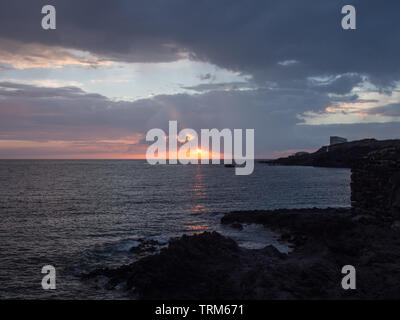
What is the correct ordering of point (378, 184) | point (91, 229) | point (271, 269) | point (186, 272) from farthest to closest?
point (91, 229) → point (378, 184) → point (186, 272) → point (271, 269)

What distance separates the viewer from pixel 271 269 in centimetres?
1770

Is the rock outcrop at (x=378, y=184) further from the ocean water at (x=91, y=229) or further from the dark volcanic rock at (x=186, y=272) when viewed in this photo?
the ocean water at (x=91, y=229)

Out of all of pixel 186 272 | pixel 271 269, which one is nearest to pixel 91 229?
pixel 186 272

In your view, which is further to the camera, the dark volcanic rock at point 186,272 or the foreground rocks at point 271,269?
the dark volcanic rock at point 186,272

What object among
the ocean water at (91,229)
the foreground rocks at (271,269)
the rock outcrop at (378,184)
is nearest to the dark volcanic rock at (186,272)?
the foreground rocks at (271,269)

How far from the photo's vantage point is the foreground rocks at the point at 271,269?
1525cm

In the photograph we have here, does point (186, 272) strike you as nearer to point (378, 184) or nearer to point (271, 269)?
point (271, 269)

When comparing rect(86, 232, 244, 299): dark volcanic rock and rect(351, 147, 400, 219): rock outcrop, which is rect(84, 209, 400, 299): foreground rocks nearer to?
rect(86, 232, 244, 299): dark volcanic rock

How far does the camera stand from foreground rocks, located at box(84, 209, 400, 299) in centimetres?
1525

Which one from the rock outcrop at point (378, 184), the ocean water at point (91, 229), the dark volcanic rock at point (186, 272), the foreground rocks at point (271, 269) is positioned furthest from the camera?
the ocean water at point (91, 229)

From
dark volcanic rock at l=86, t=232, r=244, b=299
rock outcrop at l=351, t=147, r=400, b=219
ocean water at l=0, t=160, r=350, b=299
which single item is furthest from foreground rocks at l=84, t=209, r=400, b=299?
ocean water at l=0, t=160, r=350, b=299
